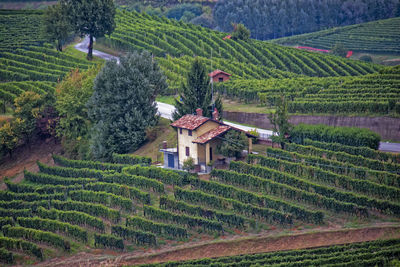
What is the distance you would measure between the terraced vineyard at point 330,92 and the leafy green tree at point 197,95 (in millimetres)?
9626

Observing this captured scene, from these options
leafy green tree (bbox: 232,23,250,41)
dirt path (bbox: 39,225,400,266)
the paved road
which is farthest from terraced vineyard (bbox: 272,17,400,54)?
dirt path (bbox: 39,225,400,266)

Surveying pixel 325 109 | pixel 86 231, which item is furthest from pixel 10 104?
pixel 325 109

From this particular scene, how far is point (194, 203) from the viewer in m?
52.5

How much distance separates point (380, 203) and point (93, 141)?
113 feet

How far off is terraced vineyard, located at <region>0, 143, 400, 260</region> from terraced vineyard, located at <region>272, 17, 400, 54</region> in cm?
7220

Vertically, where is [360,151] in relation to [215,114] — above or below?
below

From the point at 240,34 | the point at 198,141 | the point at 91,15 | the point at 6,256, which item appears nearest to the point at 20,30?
the point at 91,15

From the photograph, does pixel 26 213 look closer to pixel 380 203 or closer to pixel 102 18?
pixel 380 203

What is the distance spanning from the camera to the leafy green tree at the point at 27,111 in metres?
75.0

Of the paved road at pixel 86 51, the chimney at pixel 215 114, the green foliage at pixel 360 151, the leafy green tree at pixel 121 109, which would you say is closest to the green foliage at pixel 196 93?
the chimney at pixel 215 114

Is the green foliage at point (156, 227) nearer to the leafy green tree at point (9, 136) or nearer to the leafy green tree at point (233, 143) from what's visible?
the leafy green tree at point (233, 143)

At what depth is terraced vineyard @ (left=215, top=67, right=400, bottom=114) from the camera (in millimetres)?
63625

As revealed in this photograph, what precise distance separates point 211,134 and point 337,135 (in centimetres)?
1238

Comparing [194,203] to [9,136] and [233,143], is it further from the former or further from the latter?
→ [9,136]
